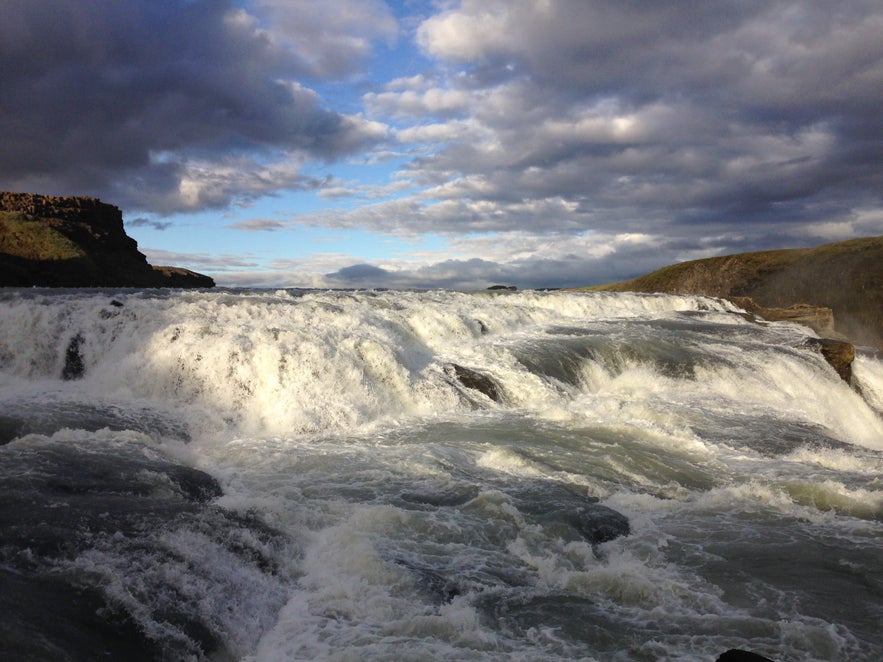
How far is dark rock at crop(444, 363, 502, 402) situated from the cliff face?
52.0 meters

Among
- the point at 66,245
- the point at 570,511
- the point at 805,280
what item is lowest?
the point at 570,511

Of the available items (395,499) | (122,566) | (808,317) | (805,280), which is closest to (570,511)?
(395,499)

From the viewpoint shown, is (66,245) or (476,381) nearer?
(476,381)

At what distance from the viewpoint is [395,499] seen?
7.33 m

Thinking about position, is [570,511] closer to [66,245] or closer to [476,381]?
[476,381]

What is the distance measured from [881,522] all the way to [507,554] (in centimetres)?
505

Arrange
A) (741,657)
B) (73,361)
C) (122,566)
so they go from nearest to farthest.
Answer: (741,657) → (122,566) → (73,361)

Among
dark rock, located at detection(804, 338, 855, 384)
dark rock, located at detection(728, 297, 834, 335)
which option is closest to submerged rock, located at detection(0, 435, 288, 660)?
dark rock, located at detection(804, 338, 855, 384)

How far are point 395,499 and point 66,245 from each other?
6807 centimetres

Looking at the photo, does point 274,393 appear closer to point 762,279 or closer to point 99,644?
point 99,644

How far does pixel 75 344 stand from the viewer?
42.3 ft

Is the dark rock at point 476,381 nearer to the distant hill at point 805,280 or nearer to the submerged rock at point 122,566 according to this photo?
the submerged rock at point 122,566

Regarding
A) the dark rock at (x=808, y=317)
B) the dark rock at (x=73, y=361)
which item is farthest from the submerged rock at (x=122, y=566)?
the dark rock at (x=808, y=317)

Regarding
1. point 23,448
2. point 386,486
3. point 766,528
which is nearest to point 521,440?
point 386,486
